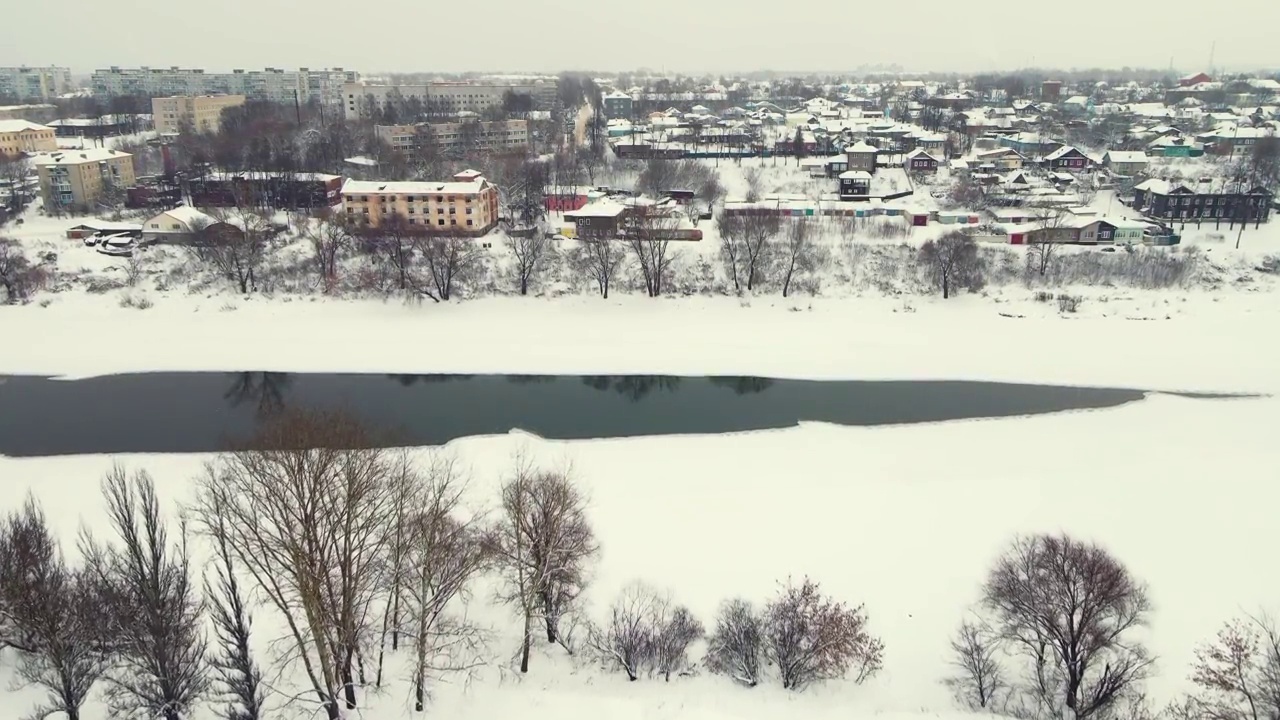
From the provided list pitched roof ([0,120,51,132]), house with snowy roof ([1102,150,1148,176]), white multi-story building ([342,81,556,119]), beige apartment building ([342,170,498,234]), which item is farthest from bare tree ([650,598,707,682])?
white multi-story building ([342,81,556,119])

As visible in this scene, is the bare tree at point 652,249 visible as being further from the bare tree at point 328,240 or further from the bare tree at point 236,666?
the bare tree at point 236,666

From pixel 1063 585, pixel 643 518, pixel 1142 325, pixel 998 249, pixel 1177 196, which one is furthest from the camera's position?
pixel 1177 196

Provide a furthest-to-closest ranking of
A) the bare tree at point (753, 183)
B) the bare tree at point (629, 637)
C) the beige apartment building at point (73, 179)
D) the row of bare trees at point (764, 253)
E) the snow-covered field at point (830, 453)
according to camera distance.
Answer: the bare tree at point (753, 183) → the beige apartment building at point (73, 179) → the row of bare trees at point (764, 253) → the snow-covered field at point (830, 453) → the bare tree at point (629, 637)

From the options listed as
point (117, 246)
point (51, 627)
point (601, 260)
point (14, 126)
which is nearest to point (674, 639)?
point (51, 627)

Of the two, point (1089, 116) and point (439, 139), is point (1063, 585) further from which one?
point (1089, 116)

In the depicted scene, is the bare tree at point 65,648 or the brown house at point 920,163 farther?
the brown house at point 920,163

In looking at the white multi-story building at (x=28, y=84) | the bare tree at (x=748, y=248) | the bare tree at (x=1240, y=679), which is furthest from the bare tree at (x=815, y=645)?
→ the white multi-story building at (x=28, y=84)

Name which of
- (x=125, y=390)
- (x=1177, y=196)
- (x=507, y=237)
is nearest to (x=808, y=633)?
(x=125, y=390)
